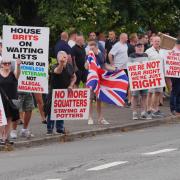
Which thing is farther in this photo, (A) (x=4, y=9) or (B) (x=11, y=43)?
(A) (x=4, y=9)

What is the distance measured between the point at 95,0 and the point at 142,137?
12501 mm

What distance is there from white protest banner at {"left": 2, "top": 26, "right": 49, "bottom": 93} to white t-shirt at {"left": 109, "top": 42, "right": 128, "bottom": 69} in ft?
18.3

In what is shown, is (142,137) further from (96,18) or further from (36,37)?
(96,18)

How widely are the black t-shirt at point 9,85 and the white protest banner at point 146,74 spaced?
4.94 m

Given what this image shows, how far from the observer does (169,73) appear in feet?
65.2

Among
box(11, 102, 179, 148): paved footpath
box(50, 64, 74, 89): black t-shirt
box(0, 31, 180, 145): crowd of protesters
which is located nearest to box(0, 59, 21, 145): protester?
box(0, 31, 180, 145): crowd of protesters

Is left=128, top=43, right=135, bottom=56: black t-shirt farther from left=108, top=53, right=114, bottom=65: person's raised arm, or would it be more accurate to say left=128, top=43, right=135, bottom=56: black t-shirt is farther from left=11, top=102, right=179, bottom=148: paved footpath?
left=11, top=102, right=179, bottom=148: paved footpath

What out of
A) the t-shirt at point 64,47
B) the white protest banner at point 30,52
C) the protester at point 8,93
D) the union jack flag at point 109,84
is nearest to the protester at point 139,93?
the union jack flag at point 109,84

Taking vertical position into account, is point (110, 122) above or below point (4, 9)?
below

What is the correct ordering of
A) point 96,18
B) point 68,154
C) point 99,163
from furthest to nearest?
point 96,18 < point 68,154 < point 99,163

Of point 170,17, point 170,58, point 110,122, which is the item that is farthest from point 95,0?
point 110,122

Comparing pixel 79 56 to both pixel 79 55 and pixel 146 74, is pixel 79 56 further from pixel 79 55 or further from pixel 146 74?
pixel 146 74

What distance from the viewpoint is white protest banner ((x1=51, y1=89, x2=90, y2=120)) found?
16.0 meters

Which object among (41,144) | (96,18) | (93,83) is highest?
(96,18)
